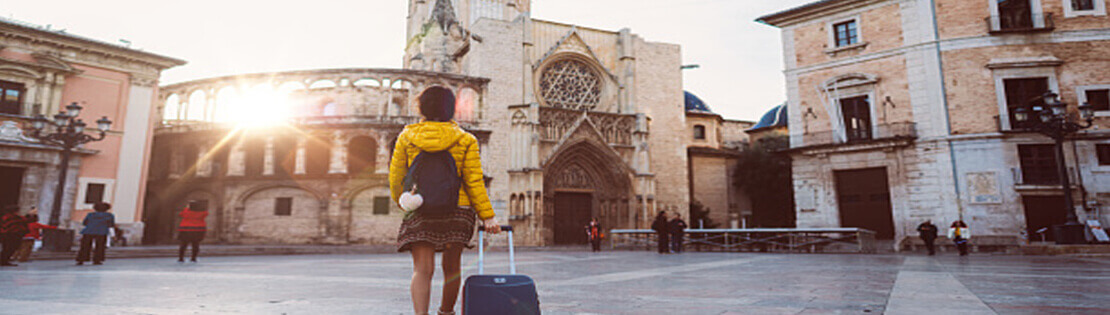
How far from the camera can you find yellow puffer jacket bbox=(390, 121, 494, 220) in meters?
2.97

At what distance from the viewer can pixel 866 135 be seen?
65.7ft

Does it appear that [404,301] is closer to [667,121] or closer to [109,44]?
[109,44]

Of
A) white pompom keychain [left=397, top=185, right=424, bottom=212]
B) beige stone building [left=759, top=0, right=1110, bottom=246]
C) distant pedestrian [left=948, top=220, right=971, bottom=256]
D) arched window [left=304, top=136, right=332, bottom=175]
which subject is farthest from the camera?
arched window [left=304, top=136, right=332, bottom=175]

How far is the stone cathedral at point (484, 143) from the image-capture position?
913 inches

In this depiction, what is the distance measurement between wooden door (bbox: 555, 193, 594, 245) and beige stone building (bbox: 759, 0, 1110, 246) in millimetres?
9551

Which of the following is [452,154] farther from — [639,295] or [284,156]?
[284,156]

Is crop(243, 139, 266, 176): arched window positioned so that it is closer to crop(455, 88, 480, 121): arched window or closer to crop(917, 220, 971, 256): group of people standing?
crop(455, 88, 480, 121): arched window

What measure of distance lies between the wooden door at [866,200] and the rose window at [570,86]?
12.2 metres

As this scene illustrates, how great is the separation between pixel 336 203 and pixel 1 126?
10.5 metres

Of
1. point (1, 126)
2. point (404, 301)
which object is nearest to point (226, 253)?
point (1, 126)

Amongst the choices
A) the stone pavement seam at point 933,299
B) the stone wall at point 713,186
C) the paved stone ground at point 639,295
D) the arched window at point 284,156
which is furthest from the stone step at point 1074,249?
the arched window at point 284,156

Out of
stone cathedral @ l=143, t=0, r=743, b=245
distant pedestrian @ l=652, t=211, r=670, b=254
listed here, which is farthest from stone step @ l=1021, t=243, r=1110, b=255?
stone cathedral @ l=143, t=0, r=743, b=245

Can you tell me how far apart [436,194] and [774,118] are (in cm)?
3803

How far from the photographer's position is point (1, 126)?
17.6 metres
